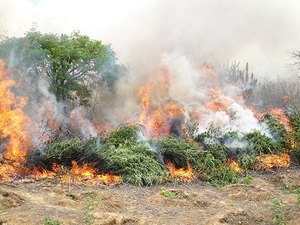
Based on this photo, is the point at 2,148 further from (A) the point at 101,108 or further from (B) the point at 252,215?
(A) the point at 101,108

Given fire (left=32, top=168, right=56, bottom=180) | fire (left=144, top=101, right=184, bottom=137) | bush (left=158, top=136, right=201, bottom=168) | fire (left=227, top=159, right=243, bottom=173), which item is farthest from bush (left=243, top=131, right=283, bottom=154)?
fire (left=32, top=168, right=56, bottom=180)

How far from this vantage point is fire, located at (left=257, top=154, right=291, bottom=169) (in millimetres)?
15602

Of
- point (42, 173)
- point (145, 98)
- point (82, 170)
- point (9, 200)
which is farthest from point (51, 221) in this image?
point (145, 98)

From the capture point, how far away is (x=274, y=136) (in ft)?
57.9

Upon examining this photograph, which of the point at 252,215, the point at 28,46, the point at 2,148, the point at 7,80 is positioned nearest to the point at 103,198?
the point at 252,215

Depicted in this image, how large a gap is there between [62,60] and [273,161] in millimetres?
12951

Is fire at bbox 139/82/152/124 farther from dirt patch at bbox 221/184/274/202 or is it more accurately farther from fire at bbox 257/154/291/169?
dirt patch at bbox 221/184/274/202

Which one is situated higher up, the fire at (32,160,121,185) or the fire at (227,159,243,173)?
the fire at (227,159,243,173)

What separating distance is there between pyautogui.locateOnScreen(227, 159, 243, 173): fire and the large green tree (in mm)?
11028

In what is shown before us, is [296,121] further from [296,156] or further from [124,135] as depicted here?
[124,135]

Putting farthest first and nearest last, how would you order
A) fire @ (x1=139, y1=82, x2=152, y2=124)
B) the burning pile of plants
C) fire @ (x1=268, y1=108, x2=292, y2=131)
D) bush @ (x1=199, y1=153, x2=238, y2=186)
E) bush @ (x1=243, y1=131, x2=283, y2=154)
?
fire @ (x1=139, y1=82, x2=152, y2=124) < fire @ (x1=268, y1=108, x2=292, y2=131) < bush @ (x1=243, y1=131, x2=283, y2=154) < bush @ (x1=199, y1=153, x2=238, y2=186) < the burning pile of plants

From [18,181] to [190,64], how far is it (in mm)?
Result: 17903

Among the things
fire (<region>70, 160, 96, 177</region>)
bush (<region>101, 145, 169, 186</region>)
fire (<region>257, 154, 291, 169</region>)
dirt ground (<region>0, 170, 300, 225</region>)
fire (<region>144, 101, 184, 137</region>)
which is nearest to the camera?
dirt ground (<region>0, 170, 300, 225</region>)

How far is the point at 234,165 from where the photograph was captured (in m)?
15.2
